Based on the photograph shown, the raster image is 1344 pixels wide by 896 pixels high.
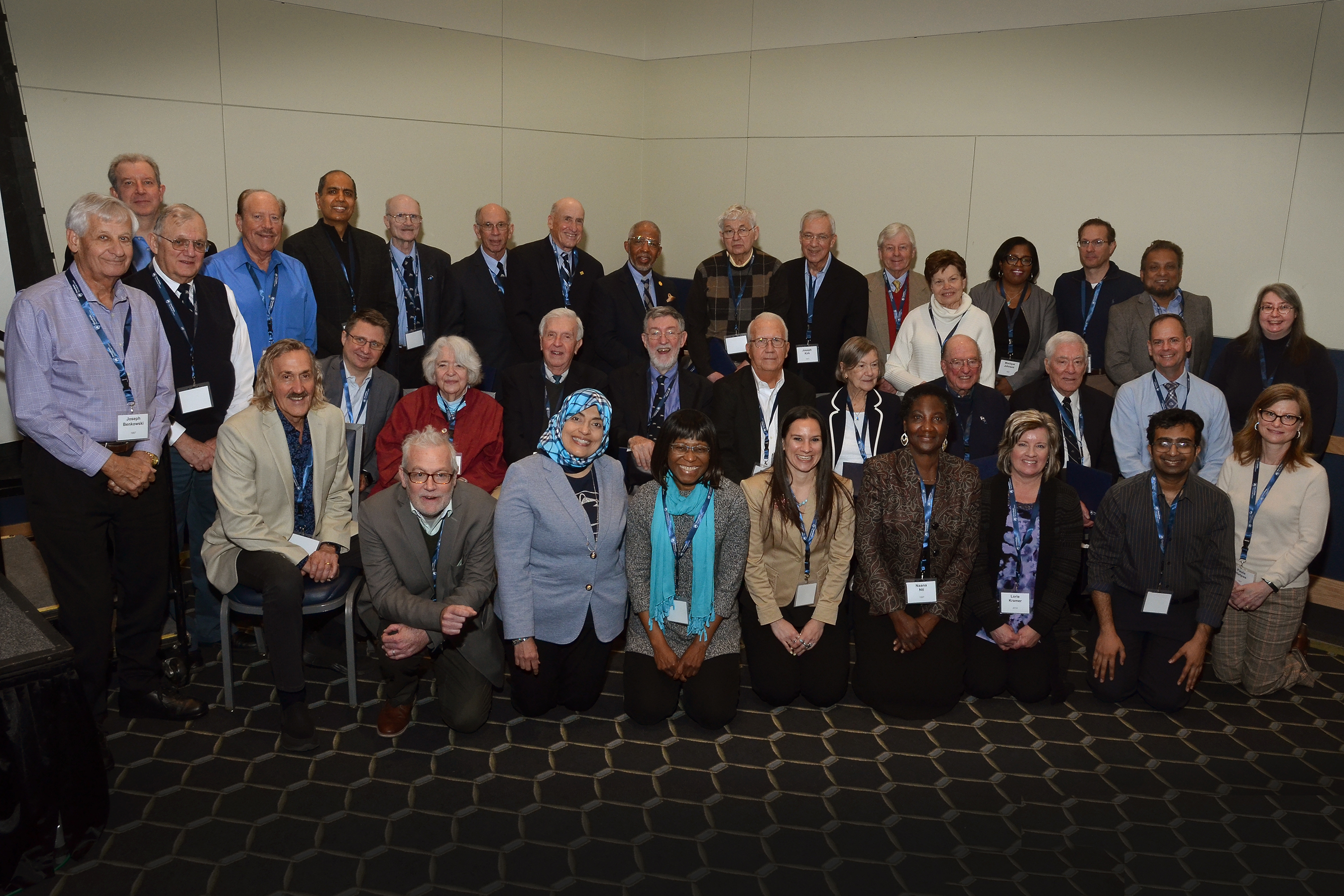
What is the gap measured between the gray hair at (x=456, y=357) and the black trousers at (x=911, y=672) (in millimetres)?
2153

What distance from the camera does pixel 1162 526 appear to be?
419 cm

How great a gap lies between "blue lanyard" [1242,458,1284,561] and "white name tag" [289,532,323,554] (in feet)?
13.1

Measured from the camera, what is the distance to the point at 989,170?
6.66m

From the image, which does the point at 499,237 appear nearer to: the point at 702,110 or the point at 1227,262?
the point at 702,110

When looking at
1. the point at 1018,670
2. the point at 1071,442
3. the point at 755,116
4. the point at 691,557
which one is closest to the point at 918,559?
the point at 1018,670

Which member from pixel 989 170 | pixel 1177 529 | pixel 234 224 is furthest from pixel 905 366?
pixel 234 224

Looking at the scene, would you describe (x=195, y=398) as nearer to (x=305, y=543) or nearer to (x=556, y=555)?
(x=305, y=543)

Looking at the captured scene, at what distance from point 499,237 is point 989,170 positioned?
10.9 ft

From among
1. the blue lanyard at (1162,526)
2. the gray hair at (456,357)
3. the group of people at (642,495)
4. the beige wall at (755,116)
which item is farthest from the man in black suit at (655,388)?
the beige wall at (755,116)

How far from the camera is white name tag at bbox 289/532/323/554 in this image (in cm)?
392

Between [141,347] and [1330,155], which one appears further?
[1330,155]

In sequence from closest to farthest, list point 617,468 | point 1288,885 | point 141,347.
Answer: point 1288,885 < point 141,347 < point 617,468

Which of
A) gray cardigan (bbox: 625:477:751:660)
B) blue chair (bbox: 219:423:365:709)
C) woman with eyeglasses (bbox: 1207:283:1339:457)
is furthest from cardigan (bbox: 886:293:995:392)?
blue chair (bbox: 219:423:365:709)

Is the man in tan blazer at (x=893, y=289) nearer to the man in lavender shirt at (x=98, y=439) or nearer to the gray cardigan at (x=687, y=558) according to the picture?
the gray cardigan at (x=687, y=558)
